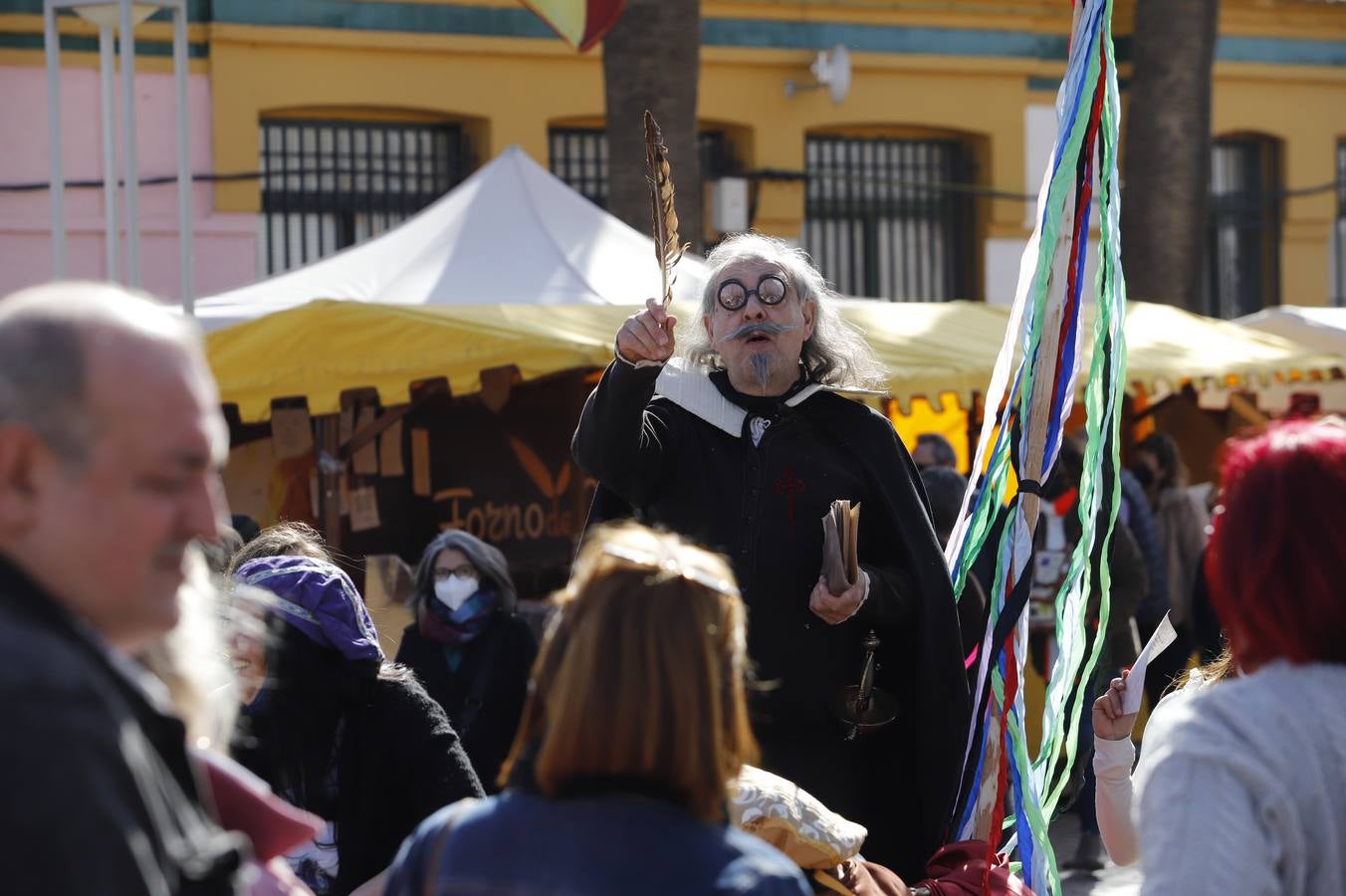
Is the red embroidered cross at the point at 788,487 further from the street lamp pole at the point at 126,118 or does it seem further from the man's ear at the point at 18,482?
the street lamp pole at the point at 126,118

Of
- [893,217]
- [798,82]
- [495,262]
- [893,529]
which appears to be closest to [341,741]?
[893,529]

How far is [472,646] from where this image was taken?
5.60 meters

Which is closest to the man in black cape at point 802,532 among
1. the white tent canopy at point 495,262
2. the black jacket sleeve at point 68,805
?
the black jacket sleeve at point 68,805

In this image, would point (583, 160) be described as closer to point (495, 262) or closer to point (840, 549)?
point (495, 262)

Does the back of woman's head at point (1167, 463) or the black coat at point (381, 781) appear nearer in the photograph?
the black coat at point (381, 781)

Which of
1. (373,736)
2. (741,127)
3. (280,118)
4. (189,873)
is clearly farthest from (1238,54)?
(189,873)

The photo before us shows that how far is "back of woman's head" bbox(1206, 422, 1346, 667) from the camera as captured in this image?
1.94 metres

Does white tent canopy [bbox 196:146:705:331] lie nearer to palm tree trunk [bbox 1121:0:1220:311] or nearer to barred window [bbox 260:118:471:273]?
barred window [bbox 260:118:471:273]

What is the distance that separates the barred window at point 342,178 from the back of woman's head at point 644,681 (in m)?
11.5

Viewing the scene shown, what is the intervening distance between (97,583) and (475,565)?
4.38 m

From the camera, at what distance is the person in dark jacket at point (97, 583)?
1281mm

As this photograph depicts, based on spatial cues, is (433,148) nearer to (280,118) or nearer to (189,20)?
(280,118)

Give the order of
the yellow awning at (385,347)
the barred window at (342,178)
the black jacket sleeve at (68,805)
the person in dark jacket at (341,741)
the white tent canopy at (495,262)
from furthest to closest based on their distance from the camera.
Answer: the barred window at (342,178), the white tent canopy at (495,262), the yellow awning at (385,347), the person in dark jacket at (341,741), the black jacket sleeve at (68,805)

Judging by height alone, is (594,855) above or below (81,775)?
below
